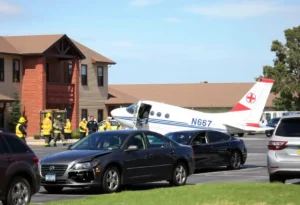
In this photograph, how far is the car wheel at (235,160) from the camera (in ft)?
79.5

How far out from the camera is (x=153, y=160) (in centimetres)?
1792

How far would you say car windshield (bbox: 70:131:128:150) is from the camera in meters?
17.5

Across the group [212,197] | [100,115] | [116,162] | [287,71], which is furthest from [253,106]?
[287,71]

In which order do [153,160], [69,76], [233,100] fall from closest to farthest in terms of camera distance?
1. [153,160]
2. [69,76]
3. [233,100]

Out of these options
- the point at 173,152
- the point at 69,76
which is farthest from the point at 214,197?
the point at 69,76

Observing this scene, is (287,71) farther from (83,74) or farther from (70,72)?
(70,72)

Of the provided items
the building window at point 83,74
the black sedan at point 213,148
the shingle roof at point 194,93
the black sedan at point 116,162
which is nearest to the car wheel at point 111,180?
the black sedan at point 116,162

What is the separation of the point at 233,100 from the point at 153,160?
71789 millimetres

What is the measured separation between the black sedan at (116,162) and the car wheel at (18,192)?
2.78 meters

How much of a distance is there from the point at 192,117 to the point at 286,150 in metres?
20.9

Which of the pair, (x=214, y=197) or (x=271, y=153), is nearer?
(x=214, y=197)

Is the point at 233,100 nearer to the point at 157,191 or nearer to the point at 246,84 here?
the point at 246,84

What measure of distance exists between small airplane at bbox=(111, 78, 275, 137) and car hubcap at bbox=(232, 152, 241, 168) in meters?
12.9

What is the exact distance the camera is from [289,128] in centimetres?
1694
